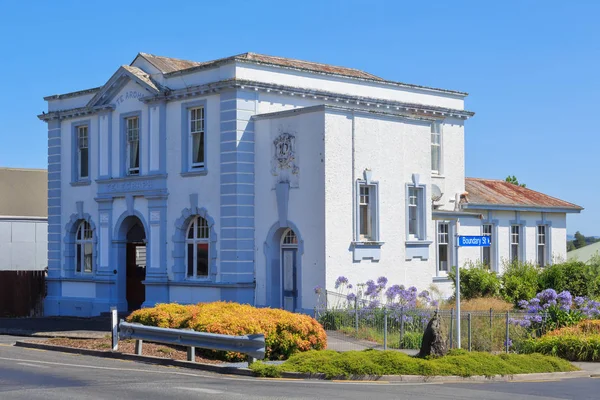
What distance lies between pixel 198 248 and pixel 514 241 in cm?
1308

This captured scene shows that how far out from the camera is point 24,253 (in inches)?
1897

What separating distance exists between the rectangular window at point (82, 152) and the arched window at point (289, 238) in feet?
32.7

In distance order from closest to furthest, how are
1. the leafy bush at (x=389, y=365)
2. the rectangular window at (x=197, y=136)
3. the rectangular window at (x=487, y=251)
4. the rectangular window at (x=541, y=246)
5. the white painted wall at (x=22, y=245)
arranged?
the leafy bush at (x=389, y=365)
the rectangular window at (x=197, y=136)
the rectangular window at (x=487, y=251)
the rectangular window at (x=541, y=246)
the white painted wall at (x=22, y=245)

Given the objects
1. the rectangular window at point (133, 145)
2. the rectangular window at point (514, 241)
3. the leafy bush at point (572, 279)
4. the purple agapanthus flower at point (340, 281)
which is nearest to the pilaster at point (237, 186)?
the purple agapanthus flower at point (340, 281)

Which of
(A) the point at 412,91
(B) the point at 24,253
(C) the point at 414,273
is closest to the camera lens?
(C) the point at 414,273

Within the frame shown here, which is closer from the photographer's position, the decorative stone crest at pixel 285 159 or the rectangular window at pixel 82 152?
the decorative stone crest at pixel 285 159

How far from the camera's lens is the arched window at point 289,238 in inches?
1187

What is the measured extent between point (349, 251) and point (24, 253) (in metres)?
23.9

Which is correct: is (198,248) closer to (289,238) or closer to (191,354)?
(289,238)

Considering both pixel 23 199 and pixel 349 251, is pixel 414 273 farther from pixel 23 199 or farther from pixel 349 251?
pixel 23 199

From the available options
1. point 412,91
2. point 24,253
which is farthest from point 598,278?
point 24,253

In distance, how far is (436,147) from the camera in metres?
35.9

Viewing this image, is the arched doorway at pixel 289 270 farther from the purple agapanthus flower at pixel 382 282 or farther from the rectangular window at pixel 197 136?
the rectangular window at pixel 197 136

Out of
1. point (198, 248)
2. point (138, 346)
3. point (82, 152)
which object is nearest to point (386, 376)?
point (138, 346)
